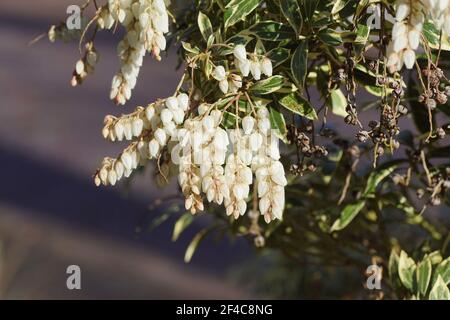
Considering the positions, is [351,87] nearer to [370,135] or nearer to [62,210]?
[370,135]

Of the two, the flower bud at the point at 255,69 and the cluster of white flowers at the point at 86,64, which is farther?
the cluster of white flowers at the point at 86,64

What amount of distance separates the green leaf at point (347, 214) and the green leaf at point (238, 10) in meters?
0.43

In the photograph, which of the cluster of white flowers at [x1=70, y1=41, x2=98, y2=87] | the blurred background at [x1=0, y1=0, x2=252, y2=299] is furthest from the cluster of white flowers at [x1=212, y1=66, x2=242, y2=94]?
the blurred background at [x1=0, y1=0, x2=252, y2=299]

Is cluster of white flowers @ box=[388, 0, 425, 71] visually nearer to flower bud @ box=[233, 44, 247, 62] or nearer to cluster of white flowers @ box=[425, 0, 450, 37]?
cluster of white flowers @ box=[425, 0, 450, 37]

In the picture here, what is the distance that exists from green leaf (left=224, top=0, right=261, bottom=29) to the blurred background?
1.95 m

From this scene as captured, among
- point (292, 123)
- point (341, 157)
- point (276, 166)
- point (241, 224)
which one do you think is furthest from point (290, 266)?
point (276, 166)

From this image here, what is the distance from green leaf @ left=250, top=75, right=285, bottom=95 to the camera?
1.21m

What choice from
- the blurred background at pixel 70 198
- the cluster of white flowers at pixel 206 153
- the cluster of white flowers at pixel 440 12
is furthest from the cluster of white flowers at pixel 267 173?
the blurred background at pixel 70 198

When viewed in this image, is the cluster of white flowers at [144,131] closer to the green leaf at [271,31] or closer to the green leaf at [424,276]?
the green leaf at [271,31]

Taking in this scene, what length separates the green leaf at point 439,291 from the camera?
1417 mm

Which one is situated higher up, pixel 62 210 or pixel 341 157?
pixel 62 210

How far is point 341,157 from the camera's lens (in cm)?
158

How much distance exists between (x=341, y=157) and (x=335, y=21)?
1.29ft

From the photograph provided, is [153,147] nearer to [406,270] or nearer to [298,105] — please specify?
[298,105]
